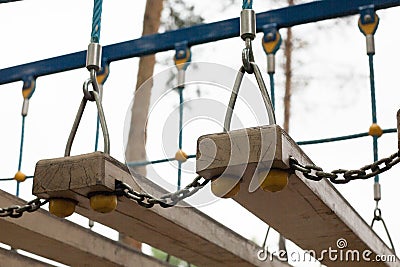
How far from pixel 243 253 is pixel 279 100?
2795mm

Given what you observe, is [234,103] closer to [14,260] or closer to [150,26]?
[14,260]

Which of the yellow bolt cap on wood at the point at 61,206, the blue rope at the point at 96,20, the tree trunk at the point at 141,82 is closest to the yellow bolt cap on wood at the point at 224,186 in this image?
the yellow bolt cap on wood at the point at 61,206

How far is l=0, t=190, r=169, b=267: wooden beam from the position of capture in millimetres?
2100

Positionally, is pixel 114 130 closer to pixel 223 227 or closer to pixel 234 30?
pixel 234 30

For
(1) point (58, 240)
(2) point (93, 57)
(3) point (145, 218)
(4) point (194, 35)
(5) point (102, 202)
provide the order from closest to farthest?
1. (5) point (102, 202)
2. (2) point (93, 57)
3. (3) point (145, 218)
4. (1) point (58, 240)
5. (4) point (194, 35)

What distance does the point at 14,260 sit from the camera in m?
2.37


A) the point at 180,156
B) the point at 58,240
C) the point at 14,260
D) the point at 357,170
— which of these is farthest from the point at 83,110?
the point at 180,156

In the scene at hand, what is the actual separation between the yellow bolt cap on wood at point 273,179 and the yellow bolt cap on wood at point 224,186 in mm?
59

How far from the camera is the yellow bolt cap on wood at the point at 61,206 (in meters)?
1.58

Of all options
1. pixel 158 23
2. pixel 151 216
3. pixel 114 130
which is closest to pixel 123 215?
pixel 151 216

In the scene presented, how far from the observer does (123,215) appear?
1.95m

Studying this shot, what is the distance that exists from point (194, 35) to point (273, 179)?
153 cm

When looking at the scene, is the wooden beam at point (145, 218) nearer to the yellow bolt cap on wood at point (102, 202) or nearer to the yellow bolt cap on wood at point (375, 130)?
the yellow bolt cap on wood at point (102, 202)

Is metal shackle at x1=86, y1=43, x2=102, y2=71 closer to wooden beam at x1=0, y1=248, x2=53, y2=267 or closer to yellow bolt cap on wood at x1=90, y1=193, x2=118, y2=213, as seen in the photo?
yellow bolt cap on wood at x1=90, y1=193, x2=118, y2=213
